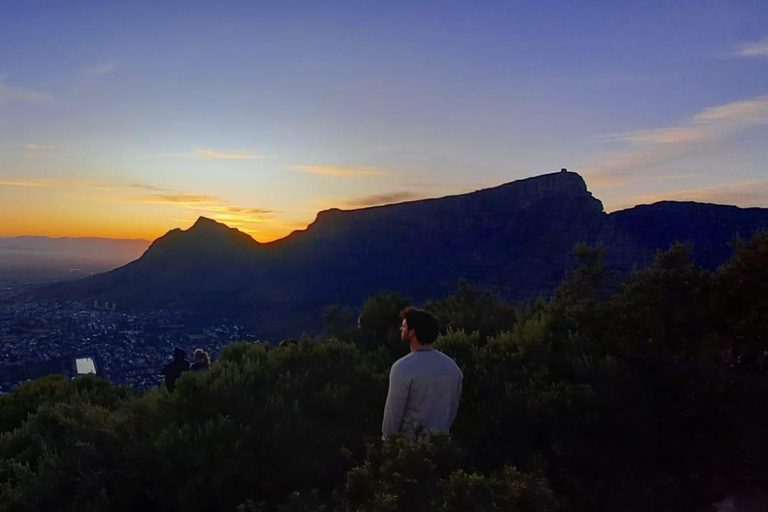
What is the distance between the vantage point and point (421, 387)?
452 cm

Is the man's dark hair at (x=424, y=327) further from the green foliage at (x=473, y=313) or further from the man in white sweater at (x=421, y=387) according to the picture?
the green foliage at (x=473, y=313)

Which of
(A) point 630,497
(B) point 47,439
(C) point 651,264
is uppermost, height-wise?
(C) point 651,264

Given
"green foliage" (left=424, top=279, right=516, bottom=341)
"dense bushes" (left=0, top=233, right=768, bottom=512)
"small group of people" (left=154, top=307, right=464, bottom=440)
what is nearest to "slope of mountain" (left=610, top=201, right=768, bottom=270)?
"green foliage" (left=424, top=279, right=516, bottom=341)

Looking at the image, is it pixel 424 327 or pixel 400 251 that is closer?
pixel 424 327

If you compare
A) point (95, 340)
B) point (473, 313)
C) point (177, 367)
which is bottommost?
point (95, 340)

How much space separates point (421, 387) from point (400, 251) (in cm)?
4595

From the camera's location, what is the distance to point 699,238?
3253 cm

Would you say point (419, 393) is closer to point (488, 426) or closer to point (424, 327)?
point (424, 327)

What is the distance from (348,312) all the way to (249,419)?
5.18 m

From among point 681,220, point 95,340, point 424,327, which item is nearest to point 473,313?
point 424,327

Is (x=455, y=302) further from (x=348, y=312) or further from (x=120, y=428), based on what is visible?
(x=120, y=428)

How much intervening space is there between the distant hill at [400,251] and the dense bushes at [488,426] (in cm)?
2254

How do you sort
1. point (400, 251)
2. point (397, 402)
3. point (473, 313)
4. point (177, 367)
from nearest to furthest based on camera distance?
point (397, 402) < point (177, 367) < point (473, 313) < point (400, 251)

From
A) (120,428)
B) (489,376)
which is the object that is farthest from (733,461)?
(120,428)
